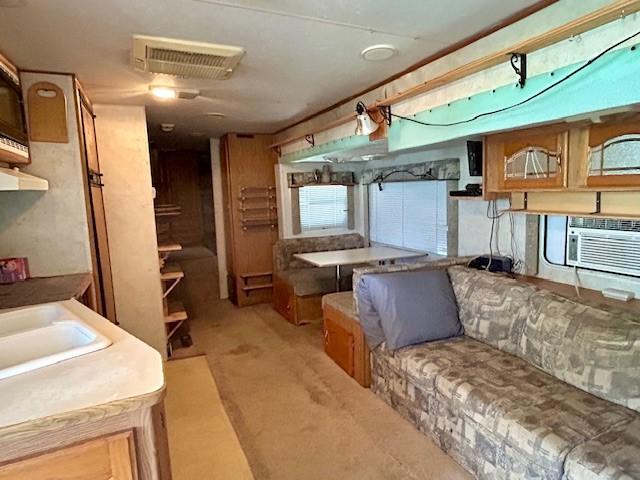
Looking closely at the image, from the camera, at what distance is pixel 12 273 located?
95.8 inches

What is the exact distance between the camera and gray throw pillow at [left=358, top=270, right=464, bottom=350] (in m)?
2.57

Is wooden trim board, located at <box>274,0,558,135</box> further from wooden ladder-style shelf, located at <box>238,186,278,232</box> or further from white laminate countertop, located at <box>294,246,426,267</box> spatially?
wooden ladder-style shelf, located at <box>238,186,278,232</box>

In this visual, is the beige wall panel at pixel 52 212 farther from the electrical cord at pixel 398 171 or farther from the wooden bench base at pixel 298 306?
the electrical cord at pixel 398 171

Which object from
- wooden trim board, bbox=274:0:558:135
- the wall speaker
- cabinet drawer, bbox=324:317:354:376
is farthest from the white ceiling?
cabinet drawer, bbox=324:317:354:376

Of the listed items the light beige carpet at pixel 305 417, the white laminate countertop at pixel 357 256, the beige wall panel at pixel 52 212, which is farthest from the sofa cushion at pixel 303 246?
the beige wall panel at pixel 52 212

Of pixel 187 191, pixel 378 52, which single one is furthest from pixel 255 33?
pixel 187 191

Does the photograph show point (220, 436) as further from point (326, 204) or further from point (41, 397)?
point (326, 204)

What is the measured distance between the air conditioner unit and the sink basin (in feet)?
9.03

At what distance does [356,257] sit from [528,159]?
2206 mm

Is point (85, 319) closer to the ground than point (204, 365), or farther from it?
farther from it

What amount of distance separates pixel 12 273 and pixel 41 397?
1.92 meters

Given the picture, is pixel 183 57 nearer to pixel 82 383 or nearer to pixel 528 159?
pixel 82 383

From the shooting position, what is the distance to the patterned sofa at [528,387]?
156 cm

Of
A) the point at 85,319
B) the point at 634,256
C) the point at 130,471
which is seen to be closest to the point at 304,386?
the point at 85,319
